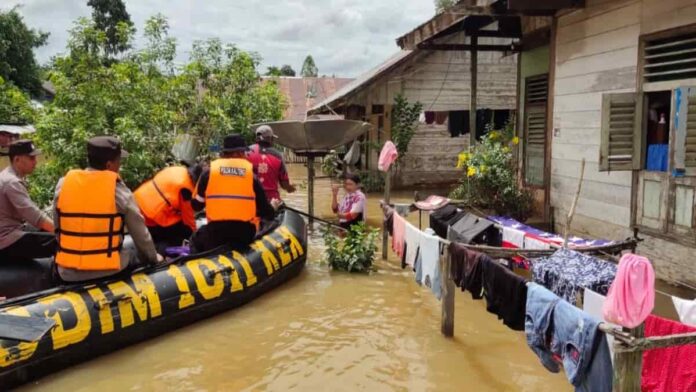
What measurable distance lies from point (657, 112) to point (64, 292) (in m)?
6.64

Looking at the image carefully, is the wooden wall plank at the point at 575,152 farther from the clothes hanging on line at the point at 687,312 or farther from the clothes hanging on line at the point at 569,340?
the clothes hanging on line at the point at 569,340

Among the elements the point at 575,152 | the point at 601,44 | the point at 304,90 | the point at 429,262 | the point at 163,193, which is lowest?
the point at 429,262

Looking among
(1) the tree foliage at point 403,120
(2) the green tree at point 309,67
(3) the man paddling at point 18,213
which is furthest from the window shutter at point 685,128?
(2) the green tree at point 309,67

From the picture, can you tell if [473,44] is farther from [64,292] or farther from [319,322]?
[64,292]

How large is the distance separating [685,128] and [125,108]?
24.2 ft

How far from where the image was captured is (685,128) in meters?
5.59

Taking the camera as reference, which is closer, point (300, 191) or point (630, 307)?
point (630, 307)

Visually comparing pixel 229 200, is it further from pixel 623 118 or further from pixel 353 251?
pixel 623 118

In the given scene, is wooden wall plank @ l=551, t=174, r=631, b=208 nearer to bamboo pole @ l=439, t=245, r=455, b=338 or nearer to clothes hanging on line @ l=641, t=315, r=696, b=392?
bamboo pole @ l=439, t=245, r=455, b=338

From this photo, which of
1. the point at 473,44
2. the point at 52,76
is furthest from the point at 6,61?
the point at 473,44

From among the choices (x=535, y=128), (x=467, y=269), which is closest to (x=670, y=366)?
(x=467, y=269)

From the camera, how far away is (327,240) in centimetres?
783

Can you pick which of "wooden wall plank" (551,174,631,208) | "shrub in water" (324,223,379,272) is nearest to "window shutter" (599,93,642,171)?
"wooden wall plank" (551,174,631,208)

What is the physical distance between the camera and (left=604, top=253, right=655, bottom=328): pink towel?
8.52 ft
